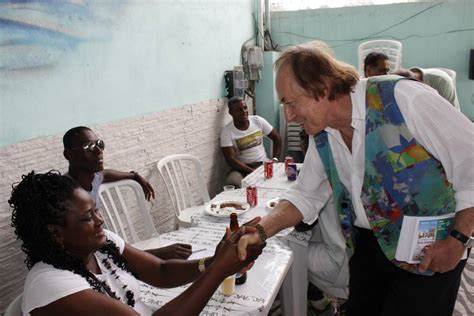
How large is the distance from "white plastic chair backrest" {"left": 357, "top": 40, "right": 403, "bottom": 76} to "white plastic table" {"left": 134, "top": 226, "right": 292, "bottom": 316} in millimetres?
4176

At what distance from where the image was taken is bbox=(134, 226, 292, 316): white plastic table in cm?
155

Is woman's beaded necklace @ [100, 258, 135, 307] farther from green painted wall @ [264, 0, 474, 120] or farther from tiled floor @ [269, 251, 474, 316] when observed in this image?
green painted wall @ [264, 0, 474, 120]

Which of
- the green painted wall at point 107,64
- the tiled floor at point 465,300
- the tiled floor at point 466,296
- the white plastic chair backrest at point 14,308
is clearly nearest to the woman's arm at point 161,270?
the white plastic chair backrest at point 14,308

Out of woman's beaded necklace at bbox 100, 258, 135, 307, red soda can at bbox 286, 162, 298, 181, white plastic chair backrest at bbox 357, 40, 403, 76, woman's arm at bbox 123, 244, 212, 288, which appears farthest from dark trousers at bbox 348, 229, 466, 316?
white plastic chair backrest at bbox 357, 40, 403, 76

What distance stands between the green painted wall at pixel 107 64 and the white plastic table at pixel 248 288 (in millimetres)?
1169

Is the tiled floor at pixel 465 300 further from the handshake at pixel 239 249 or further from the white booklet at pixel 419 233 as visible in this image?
the white booklet at pixel 419 233

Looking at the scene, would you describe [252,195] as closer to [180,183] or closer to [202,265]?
[202,265]

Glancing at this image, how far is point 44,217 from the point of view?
1351 millimetres

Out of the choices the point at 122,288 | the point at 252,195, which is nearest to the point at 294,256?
the point at 252,195

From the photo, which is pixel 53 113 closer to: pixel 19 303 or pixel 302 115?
pixel 19 303

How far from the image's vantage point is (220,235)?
7.36 feet

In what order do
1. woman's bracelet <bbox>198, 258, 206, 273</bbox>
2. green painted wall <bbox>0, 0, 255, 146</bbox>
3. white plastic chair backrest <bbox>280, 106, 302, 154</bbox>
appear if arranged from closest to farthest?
woman's bracelet <bbox>198, 258, 206, 273</bbox>
green painted wall <bbox>0, 0, 255, 146</bbox>
white plastic chair backrest <bbox>280, 106, 302, 154</bbox>

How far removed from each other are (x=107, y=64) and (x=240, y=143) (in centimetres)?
206

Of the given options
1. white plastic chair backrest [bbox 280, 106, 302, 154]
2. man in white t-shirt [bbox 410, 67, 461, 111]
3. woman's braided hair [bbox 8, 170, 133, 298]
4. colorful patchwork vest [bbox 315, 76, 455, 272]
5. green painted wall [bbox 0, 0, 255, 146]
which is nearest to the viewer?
woman's braided hair [bbox 8, 170, 133, 298]
